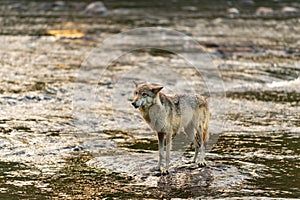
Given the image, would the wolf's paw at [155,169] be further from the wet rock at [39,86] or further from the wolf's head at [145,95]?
the wet rock at [39,86]

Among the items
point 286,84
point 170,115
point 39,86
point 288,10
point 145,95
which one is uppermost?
point 145,95

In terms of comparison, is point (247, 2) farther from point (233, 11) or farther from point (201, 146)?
point (201, 146)

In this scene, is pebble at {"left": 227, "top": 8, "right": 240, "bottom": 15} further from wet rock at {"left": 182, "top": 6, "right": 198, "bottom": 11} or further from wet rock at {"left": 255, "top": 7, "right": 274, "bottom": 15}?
wet rock at {"left": 182, "top": 6, "right": 198, "bottom": 11}

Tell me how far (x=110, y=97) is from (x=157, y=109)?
7.76m

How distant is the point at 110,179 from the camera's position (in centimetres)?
1047

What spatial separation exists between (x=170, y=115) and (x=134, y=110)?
589cm

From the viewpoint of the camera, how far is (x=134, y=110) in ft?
53.5

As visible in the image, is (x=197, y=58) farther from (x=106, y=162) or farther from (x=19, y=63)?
(x=106, y=162)

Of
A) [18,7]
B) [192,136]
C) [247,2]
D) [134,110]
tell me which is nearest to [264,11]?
[247,2]

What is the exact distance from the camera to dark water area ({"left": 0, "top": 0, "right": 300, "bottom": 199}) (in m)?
10.3

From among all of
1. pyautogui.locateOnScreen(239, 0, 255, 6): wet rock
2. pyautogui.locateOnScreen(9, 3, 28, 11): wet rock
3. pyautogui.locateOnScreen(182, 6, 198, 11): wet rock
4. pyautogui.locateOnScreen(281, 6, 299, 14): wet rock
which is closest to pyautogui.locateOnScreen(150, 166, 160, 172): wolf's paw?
pyautogui.locateOnScreen(281, 6, 299, 14): wet rock

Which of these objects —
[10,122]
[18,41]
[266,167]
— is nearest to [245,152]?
[266,167]

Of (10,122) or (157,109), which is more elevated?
(157,109)

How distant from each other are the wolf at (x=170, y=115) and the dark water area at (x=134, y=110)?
40 centimetres
